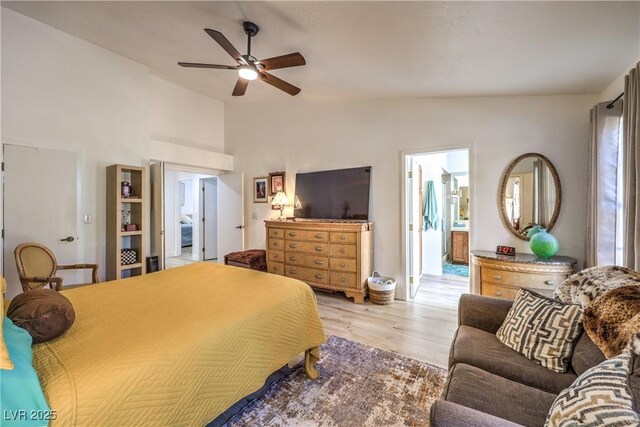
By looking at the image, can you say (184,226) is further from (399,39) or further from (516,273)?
(516,273)

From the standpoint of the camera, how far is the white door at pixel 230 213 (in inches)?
206

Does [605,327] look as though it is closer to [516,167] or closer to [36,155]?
[516,167]

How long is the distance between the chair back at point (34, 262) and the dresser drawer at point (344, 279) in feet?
10.1

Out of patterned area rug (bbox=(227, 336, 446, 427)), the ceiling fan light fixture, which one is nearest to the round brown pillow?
patterned area rug (bbox=(227, 336, 446, 427))

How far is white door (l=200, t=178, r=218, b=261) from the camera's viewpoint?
6.47 m

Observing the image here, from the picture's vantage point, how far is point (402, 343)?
2.53 meters

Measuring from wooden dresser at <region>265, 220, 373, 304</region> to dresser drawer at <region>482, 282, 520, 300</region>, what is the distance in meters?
1.38

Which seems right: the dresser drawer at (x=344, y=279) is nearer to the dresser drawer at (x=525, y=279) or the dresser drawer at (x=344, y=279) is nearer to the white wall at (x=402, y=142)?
the white wall at (x=402, y=142)

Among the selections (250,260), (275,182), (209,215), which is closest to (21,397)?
(250,260)

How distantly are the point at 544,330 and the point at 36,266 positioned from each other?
430 cm

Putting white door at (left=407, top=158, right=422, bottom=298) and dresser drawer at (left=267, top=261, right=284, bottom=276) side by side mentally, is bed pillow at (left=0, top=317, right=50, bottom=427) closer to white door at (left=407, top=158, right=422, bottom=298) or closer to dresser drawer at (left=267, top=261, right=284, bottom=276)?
dresser drawer at (left=267, top=261, right=284, bottom=276)

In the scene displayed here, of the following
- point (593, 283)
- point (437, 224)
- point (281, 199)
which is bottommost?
point (593, 283)

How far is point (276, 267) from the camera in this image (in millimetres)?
4223

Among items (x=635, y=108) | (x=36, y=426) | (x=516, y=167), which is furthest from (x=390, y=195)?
(x=36, y=426)
